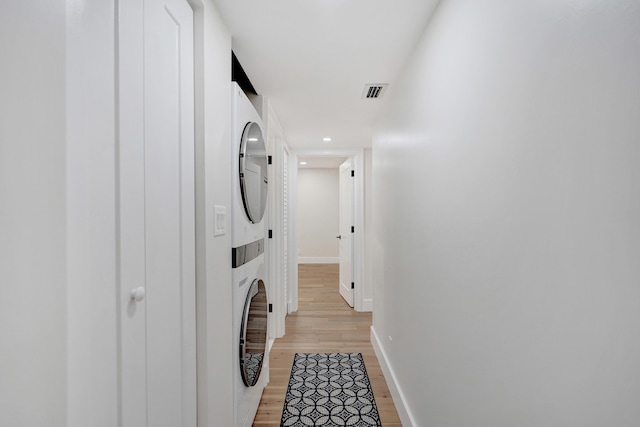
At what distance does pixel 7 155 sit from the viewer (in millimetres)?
517

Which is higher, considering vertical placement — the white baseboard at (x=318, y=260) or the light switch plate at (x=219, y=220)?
the light switch plate at (x=219, y=220)

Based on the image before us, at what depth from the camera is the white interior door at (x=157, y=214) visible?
0.81 metres

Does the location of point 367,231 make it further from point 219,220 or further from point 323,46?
point 219,220

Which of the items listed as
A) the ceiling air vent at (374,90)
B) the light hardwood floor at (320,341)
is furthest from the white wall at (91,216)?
the ceiling air vent at (374,90)

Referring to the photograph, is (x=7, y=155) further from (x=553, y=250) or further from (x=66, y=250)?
(x=553, y=250)

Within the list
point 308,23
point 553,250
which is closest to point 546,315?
point 553,250

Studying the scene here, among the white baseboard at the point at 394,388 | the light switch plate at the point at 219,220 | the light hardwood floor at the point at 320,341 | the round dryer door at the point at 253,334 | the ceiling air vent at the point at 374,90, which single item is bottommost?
the light hardwood floor at the point at 320,341

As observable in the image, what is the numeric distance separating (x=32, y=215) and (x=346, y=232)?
162 inches

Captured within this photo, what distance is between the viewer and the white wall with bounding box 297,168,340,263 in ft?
25.9

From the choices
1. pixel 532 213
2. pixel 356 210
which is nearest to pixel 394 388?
pixel 532 213

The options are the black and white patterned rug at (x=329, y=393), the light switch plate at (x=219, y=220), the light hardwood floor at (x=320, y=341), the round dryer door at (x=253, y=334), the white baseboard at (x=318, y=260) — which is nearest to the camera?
the light switch plate at (x=219, y=220)

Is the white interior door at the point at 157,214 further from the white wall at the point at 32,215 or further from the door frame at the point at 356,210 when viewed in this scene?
the door frame at the point at 356,210

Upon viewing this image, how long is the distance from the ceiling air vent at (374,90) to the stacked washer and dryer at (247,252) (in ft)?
2.72

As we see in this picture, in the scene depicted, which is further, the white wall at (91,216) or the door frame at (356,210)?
the door frame at (356,210)
